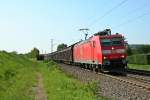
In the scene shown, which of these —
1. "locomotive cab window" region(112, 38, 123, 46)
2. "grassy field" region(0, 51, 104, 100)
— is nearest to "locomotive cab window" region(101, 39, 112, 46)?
"locomotive cab window" region(112, 38, 123, 46)

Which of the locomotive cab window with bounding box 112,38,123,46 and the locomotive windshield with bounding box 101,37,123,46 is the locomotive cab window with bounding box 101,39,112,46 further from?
the locomotive cab window with bounding box 112,38,123,46

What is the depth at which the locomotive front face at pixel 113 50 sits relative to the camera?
3096 centimetres

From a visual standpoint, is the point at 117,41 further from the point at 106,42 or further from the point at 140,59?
the point at 140,59

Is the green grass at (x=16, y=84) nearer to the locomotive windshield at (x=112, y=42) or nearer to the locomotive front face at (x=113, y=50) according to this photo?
the locomotive front face at (x=113, y=50)

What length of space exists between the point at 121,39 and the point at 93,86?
15603 millimetres

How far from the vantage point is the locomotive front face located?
3096 centimetres

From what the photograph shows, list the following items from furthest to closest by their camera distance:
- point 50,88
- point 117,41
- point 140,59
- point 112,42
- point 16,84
A: point 140,59 < point 117,41 < point 112,42 < point 16,84 < point 50,88

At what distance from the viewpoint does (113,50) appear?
3155cm

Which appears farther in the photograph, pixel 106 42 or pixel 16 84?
pixel 106 42

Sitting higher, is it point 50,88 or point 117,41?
point 117,41

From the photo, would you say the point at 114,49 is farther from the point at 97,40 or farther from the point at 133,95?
the point at 133,95

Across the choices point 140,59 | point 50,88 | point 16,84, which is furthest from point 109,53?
point 140,59

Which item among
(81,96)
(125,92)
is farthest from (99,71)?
(81,96)

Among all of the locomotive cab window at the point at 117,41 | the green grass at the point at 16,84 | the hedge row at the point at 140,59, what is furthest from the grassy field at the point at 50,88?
the hedge row at the point at 140,59
